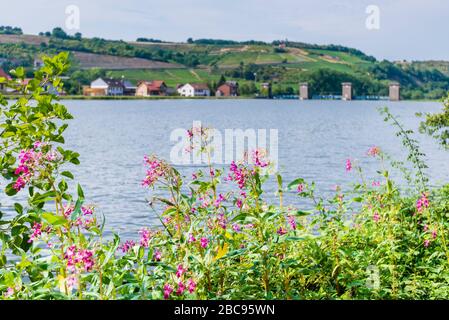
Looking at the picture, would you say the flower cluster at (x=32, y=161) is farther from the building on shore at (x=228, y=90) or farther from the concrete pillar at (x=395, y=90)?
the building on shore at (x=228, y=90)

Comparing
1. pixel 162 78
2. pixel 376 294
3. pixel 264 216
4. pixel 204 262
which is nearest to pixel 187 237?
pixel 204 262

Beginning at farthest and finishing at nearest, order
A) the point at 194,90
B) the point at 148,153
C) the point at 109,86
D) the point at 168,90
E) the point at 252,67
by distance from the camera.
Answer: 1. the point at 252,67
2. the point at 194,90
3. the point at 168,90
4. the point at 109,86
5. the point at 148,153

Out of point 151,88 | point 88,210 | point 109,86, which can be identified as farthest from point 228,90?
point 88,210

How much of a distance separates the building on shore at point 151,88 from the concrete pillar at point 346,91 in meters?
43.9

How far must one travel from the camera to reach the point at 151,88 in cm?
15812

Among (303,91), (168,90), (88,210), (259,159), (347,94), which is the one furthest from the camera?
(303,91)

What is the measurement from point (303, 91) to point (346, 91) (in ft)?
53.0

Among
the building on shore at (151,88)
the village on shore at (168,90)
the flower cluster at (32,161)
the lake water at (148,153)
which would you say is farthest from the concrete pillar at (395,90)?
the flower cluster at (32,161)

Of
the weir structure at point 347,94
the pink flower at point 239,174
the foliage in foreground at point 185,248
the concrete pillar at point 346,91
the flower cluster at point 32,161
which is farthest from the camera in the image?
the concrete pillar at point 346,91

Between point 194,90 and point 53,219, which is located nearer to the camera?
point 53,219

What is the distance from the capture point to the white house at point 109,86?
14250cm

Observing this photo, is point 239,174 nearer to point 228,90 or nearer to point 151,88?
point 151,88

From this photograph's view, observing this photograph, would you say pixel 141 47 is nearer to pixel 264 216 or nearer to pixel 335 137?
pixel 335 137

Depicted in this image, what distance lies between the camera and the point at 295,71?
172 meters
